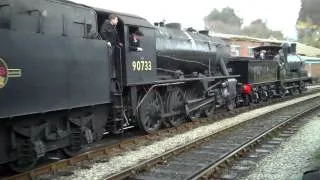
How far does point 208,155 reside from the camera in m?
9.91

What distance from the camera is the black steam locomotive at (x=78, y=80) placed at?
748 centimetres

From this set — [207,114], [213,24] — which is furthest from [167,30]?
[213,24]

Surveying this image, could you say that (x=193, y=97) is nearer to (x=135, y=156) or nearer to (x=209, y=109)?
(x=209, y=109)

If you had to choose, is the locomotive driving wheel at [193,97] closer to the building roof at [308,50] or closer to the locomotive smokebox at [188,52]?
the locomotive smokebox at [188,52]

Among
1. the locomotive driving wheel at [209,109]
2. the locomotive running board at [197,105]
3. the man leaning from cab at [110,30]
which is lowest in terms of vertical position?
the locomotive driving wheel at [209,109]

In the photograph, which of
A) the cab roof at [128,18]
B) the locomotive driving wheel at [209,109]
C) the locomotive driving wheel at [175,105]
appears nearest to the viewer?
the cab roof at [128,18]

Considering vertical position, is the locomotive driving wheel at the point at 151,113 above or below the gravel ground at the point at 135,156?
above

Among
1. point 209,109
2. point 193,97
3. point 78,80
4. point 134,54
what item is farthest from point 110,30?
point 209,109

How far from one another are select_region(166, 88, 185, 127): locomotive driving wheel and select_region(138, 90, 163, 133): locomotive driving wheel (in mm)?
526

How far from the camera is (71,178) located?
26.3ft

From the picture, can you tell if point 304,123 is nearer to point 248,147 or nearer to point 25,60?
point 248,147

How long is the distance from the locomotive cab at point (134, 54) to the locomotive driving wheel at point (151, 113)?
594 mm

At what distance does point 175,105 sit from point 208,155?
165 inches

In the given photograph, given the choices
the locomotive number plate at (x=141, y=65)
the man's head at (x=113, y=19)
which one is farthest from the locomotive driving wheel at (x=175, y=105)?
the man's head at (x=113, y=19)
